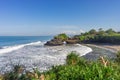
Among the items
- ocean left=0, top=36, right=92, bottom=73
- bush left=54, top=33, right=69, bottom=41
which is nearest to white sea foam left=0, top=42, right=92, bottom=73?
ocean left=0, top=36, right=92, bottom=73

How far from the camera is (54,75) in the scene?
733cm

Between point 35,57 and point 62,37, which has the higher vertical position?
point 62,37

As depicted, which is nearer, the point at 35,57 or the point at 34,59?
the point at 34,59

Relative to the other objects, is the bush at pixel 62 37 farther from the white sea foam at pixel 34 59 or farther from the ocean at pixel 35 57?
the white sea foam at pixel 34 59

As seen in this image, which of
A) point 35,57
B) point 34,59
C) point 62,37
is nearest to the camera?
point 34,59

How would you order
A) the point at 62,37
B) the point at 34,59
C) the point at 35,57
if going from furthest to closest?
1. the point at 62,37
2. the point at 35,57
3. the point at 34,59

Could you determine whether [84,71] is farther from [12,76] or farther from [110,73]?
[12,76]

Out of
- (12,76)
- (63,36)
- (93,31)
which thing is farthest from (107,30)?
(12,76)

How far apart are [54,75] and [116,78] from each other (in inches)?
71.8

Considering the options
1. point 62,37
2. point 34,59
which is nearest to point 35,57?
point 34,59

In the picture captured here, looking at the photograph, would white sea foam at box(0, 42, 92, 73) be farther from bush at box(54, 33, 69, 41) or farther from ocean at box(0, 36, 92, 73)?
bush at box(54, 33, 69, 41)

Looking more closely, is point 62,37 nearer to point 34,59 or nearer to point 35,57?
point 35,57

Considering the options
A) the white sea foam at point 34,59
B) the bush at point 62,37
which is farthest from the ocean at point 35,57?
the bush at point 62,37

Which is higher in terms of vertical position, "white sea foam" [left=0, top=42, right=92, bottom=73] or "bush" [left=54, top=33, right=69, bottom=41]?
"bush" [left=54, top=33, right=69, bottom=41]
